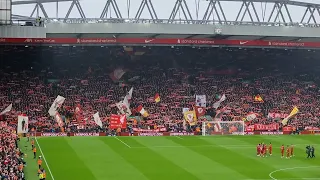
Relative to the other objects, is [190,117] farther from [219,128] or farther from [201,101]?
[201,101]

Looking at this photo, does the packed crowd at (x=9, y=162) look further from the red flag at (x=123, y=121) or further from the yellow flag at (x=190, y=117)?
the yellow flag at (x=190, y=117)

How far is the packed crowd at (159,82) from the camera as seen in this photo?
59219 mm

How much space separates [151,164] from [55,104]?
20123 mm

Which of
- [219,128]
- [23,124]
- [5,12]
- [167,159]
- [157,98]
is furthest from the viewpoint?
[157,98]

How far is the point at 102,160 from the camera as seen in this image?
1591 inches

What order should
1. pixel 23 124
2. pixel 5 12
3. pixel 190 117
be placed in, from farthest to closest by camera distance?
pixel 190 117 < pixel 23 124 < pixel 5 12

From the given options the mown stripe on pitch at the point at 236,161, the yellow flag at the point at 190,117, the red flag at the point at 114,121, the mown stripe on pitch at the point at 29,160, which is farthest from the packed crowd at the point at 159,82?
the mown stripe on pitch at the point at 236,161

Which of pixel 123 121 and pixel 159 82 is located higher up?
pixel 159 82

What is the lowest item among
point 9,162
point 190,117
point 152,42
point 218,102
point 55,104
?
point 9,162

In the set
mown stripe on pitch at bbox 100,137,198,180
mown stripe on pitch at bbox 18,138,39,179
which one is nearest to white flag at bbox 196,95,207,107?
mown stripe on pitch at bbox 100,137,198,180

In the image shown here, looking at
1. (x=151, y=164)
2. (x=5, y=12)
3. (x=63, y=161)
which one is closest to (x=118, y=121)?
(x=5, y=12)

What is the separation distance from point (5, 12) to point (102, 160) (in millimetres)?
14736

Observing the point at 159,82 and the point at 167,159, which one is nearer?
the point at 167,159

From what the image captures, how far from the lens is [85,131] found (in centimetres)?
5522
